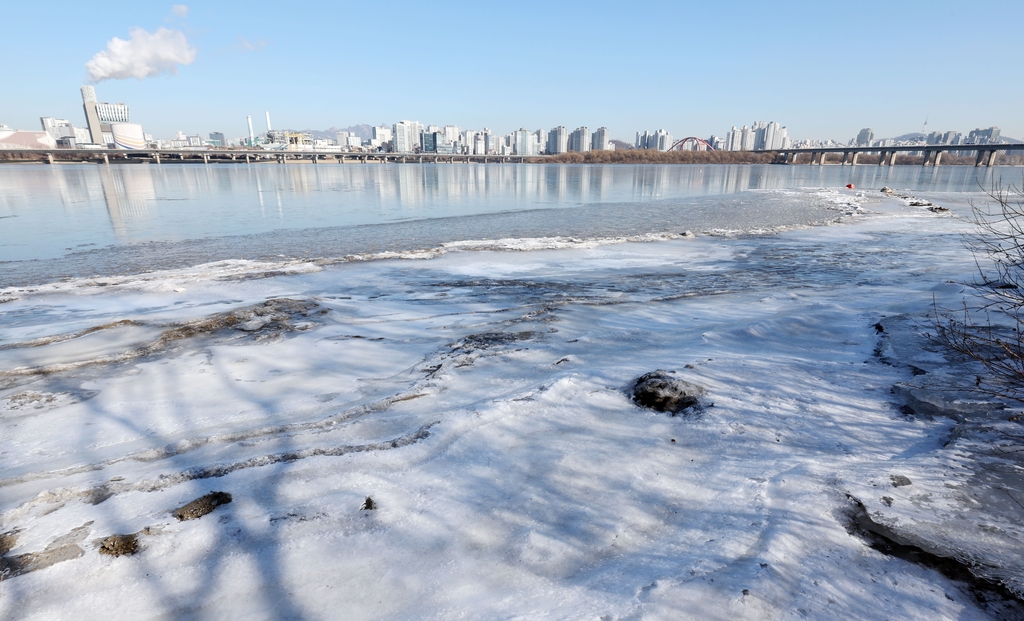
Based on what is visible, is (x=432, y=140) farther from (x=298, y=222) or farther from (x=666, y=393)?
(x=666, y=393)

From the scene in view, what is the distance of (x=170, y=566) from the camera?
2.28m

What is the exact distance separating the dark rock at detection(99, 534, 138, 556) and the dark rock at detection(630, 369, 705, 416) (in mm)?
3339

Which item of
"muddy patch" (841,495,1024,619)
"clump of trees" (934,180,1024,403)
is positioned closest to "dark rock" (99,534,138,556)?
"muddy patch" (841,495,1024,619)

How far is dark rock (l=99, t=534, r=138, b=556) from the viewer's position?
2.33 meters

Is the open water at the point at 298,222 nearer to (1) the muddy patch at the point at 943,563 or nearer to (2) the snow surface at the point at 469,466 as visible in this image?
(2) the snow surface at the point at 469,466

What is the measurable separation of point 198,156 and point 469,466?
448 feet

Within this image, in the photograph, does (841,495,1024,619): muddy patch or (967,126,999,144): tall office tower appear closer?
(841,495,1024,619): muddy patch

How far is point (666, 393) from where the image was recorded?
3883 mm

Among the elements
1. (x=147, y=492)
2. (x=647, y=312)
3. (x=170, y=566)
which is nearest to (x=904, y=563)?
(x=170, y=566)

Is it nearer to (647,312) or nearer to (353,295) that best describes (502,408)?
(647,312)

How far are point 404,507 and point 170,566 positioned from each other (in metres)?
1.14

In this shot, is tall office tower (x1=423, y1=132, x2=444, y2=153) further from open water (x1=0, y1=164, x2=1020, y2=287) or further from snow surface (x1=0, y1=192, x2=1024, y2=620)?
snow surface (x1=0, y1=192, x2=1024, y2=620)

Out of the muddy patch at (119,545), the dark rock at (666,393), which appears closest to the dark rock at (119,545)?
the muddy patch at (119,545)

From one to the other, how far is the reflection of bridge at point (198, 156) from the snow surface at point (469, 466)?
11882 centimetres
